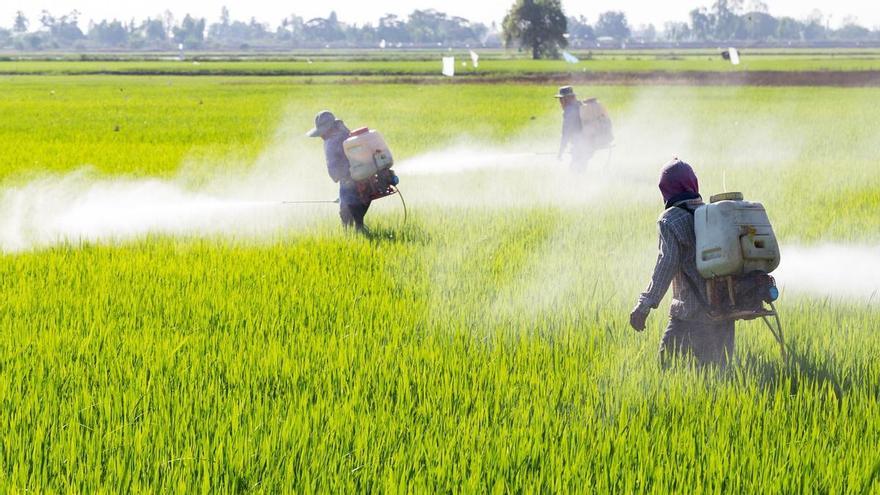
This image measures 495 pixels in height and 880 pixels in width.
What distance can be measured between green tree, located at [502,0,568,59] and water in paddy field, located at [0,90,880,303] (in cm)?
8075

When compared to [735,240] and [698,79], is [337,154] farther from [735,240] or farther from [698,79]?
[698,79]

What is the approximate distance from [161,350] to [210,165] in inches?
434

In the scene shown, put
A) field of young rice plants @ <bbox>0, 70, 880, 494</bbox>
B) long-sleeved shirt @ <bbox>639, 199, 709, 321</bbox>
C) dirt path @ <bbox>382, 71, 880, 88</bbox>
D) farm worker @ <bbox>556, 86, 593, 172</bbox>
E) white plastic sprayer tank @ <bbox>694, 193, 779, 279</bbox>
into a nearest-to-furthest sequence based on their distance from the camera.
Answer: field of young rice plants @ <bbox>0, 70, 880, 494</bbox>
white plastic sprayer tank @ <bbox>694, 193, 779, 279</bbox>
long-sleeved shirt @ <bbox>639, 199, 709, 321</bbox>
farm worker @ <bbox>556, 86, 593, 172</bbox>
dirt path @ <bbox>382, 71, 880, 88</bbox>

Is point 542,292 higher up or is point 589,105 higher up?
point 589,105

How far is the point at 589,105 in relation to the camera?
13852 mm

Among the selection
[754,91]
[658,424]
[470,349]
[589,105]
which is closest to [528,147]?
[589,105]

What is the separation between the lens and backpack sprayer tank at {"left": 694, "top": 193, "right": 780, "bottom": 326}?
181 inches

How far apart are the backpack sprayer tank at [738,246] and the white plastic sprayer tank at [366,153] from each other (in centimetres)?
468

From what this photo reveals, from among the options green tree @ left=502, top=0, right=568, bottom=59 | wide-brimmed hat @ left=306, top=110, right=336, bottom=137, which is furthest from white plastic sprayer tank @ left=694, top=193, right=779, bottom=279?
green tree @ left=502, top=0, right=568, bottom=59

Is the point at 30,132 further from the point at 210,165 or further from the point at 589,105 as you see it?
the point at 589,105

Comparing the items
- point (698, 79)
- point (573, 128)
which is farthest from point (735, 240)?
point (698, 79)

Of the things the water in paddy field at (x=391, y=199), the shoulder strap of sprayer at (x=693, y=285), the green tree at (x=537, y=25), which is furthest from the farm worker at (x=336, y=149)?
the green tree at (x=537, y=25)

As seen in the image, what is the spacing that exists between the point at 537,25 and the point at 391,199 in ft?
294

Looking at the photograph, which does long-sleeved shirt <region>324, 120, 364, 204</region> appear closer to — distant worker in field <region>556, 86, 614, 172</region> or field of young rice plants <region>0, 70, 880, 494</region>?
field of young rice plants <region>0, 70, 880, 494</region>
